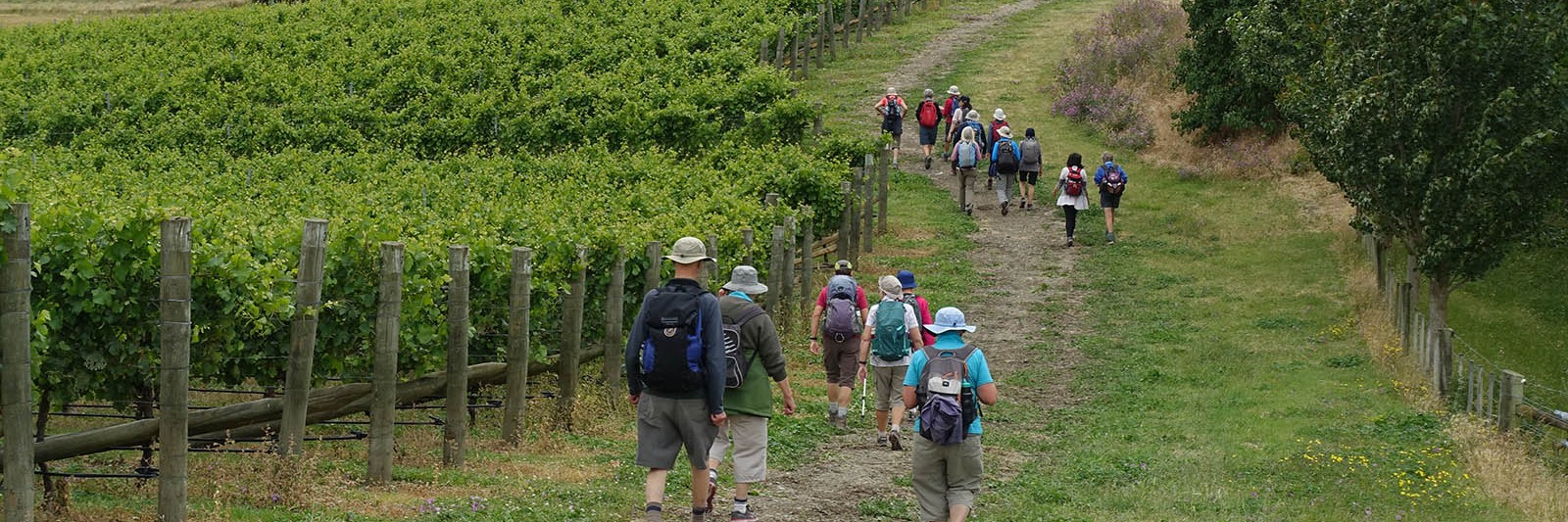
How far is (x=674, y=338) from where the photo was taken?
1036cm

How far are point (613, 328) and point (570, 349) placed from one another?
2.19 feet

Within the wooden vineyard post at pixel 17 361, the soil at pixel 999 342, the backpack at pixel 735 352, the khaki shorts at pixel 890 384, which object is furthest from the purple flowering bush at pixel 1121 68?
the wooden vineyard post at pixel 17 361

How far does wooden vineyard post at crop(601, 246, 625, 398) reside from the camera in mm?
15586

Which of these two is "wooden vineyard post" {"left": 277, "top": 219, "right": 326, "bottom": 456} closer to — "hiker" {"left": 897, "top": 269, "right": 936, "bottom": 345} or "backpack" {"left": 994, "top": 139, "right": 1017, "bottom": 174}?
"hiker" {"left": 897, "top": 269, "right": 936, "bottom": 345}

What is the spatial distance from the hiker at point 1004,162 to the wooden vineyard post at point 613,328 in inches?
612

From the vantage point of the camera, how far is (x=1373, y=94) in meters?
20.8

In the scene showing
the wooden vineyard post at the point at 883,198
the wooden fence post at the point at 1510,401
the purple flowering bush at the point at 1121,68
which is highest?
the purple flowering bush at the point at 1121,68

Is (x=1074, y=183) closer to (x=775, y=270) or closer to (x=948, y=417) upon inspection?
(x=775, y=270)

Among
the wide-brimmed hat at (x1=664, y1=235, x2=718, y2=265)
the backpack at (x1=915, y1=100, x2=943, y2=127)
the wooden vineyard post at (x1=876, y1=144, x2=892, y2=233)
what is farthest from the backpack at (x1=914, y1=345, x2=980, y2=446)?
the backpack at (x1=915, y1=100, x2=943, y2=127)

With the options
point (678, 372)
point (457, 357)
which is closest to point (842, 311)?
point (457, 357)

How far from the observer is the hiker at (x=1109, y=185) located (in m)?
27.9

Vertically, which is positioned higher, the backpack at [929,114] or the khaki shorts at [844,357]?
the backpack at [929,114]

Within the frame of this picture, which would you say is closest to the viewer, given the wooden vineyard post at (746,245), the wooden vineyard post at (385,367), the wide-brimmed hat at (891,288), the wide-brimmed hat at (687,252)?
the wide-brimmed hat at (687,252)

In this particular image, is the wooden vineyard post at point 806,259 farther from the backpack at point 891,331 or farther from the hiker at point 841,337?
the backpack at point 891,331
